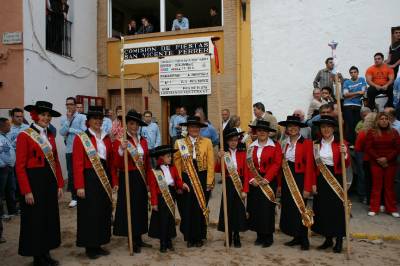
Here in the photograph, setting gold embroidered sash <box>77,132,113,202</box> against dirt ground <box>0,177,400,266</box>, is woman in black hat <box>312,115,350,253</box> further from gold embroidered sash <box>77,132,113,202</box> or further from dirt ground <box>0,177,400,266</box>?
gold embroidered sash <box>77,132,113,202</box>

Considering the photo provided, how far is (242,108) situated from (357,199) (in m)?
4.01

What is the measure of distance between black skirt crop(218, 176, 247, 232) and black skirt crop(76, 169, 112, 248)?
1675mm

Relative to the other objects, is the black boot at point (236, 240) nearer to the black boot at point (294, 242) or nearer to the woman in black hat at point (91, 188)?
the black boot at point (294, 242)

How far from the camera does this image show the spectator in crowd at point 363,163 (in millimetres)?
6895

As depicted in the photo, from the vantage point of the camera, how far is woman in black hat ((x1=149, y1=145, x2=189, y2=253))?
5.02 meters

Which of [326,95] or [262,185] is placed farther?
[326,95]

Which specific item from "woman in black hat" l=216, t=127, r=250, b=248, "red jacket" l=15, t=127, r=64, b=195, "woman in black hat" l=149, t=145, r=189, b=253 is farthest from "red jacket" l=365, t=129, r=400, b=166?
"red jacket" l=15, t=127, r=64, b=195

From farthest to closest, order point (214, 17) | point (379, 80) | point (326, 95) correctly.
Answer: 1. point (214, 17)
2. point (379, 80)
3. point (326, 95)

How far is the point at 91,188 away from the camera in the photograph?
4.81 metres

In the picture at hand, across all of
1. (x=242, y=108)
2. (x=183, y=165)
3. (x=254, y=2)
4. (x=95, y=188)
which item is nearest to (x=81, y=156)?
(x=95, y=188)

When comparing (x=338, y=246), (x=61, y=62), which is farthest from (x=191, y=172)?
(x=61, y=62)

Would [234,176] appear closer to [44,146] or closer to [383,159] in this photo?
[44,146]

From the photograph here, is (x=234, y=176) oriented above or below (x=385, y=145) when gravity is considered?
below

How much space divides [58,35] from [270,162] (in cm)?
770
